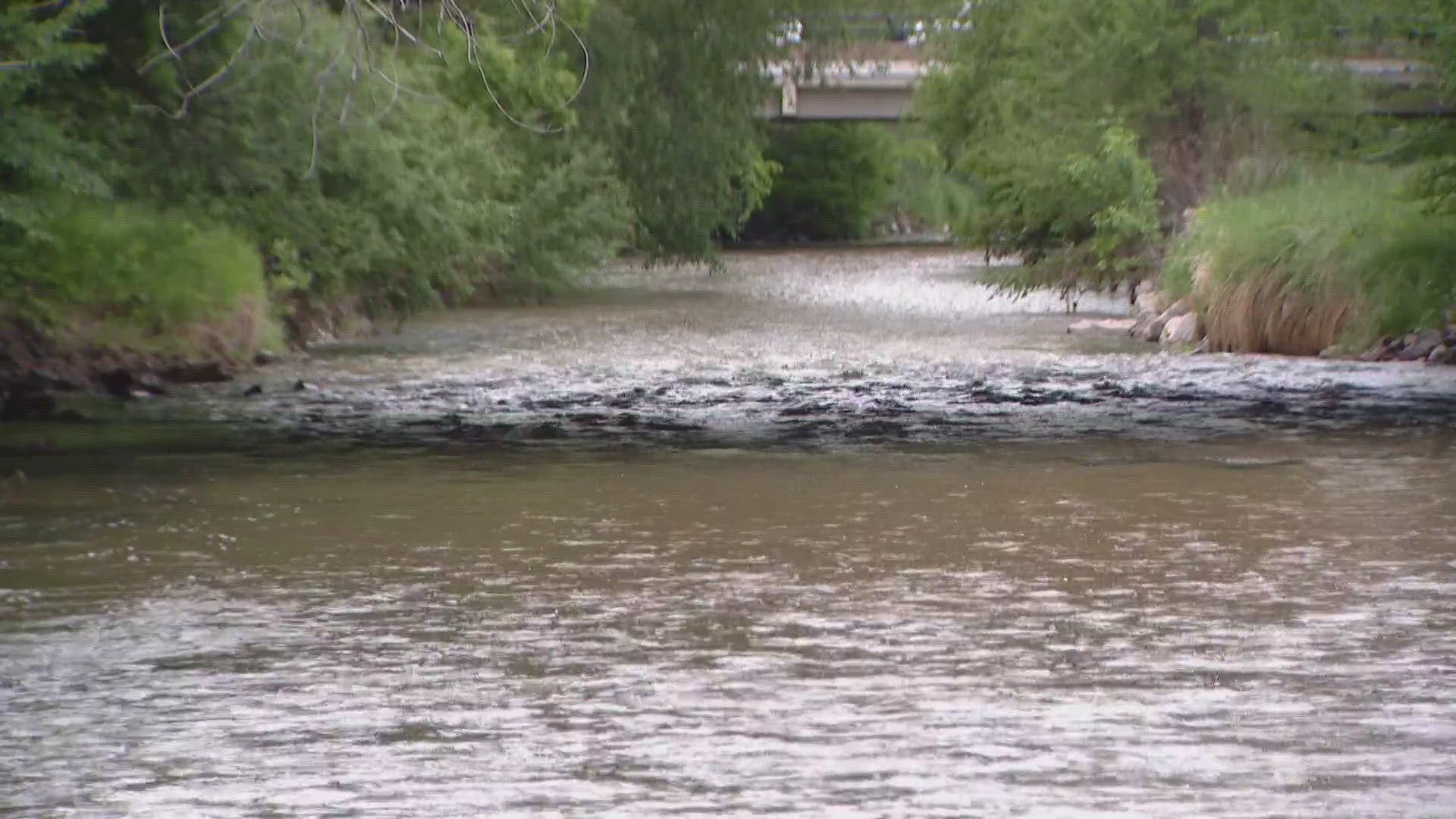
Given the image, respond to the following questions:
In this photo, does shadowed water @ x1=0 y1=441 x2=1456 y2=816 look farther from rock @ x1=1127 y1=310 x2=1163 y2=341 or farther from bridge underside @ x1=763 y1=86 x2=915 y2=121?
bridge underside @ x1=763 y1=86 x2=915 y2=121

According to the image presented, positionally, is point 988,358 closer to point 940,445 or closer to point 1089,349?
point 1089,349

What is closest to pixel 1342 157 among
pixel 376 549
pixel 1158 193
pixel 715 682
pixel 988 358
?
pixel 1158 193

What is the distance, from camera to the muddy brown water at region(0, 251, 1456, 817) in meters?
7.26

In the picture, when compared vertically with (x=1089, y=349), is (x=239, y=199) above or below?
above

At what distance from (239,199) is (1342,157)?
15903 mm

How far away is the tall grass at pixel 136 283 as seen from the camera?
21.2m

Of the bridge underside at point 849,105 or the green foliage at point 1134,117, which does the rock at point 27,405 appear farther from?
the bridge underside at point 849,105

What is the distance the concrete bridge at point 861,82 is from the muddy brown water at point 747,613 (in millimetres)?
23319

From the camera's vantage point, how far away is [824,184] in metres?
83.1

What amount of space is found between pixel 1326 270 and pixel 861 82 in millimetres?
37139

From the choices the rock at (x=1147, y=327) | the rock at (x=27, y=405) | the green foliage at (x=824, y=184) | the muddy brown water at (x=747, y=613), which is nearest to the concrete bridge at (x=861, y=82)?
the rock at (x=1147, y=327)

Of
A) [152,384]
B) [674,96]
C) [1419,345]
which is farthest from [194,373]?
[674,96]

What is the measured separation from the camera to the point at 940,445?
1670 centimetres

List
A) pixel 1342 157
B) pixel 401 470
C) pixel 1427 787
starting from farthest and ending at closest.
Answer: pixel 1342 157 < pixel 401 470 < pixel 1427 787
